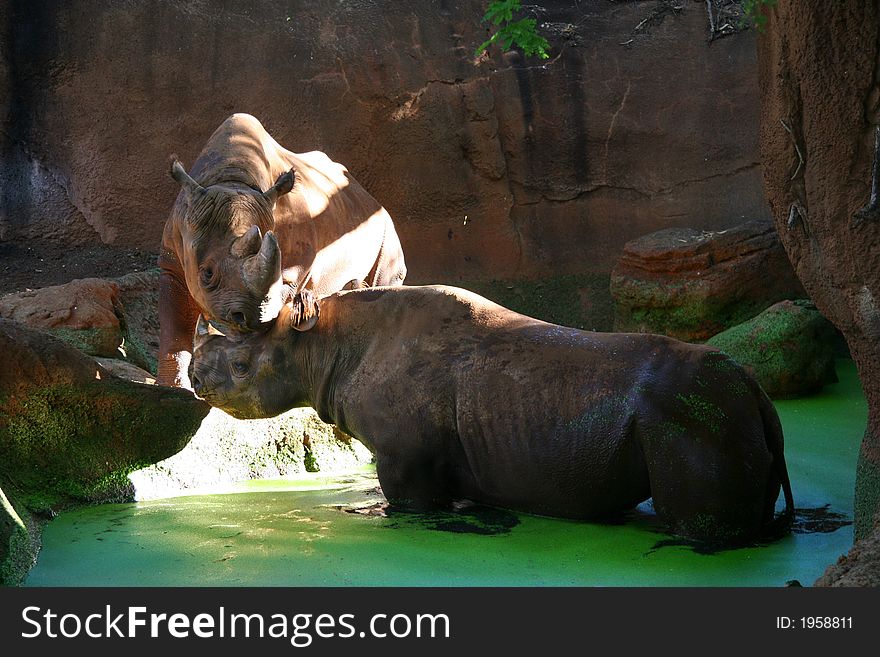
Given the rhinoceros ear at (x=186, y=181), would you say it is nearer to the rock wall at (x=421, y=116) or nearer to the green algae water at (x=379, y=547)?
the green algae water at (x=379, y=547)

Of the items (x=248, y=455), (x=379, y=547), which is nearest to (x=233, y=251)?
(x=248, y=455)

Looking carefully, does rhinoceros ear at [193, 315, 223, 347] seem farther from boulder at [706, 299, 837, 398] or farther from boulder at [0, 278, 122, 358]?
boulder at [706, 299, 837, 398]

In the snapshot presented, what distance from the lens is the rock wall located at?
1112 centimetres

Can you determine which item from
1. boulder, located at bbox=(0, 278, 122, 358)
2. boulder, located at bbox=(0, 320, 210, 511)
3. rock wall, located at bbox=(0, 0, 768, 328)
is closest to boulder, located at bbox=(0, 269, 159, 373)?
boulder, located at bbox=(0, 278, 122, 358)

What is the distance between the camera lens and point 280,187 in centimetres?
701

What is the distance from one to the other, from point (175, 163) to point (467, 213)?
5277 millimetres

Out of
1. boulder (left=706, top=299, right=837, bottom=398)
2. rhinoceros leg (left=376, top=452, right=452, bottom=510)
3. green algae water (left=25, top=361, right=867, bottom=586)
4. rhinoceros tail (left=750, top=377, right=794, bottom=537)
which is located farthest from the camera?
boulder (left=706, top=299, right=837, bottom=398)

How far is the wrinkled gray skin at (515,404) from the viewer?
15.6ft

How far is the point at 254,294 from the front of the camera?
5.80 meters

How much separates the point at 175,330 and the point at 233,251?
1574 millimetres

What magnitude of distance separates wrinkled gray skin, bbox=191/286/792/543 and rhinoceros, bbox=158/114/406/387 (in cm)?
36

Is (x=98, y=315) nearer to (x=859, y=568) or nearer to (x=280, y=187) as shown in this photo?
(x=280, y=187)

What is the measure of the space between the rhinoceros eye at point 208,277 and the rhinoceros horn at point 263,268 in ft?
1.01

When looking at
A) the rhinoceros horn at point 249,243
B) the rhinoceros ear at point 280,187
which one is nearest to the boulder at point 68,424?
the rhinoceros horn at point 249,243
